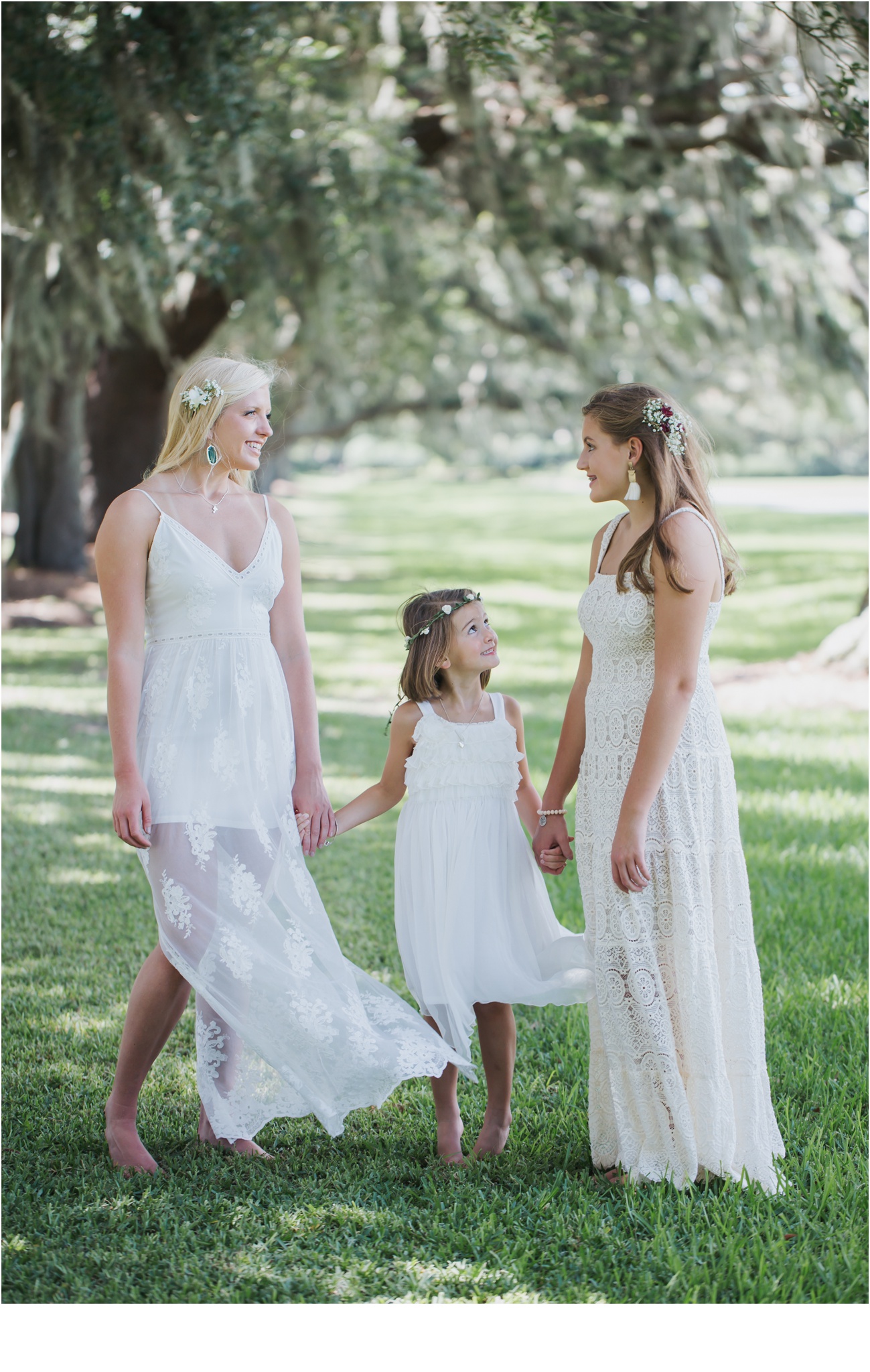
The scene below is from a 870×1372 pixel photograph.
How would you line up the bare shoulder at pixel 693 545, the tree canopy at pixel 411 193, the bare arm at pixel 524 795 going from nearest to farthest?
1. the bare shoulder at pixel 693 545
2. the bare arm at pixel 524 795
3. the tree canopy at pixel 411 193

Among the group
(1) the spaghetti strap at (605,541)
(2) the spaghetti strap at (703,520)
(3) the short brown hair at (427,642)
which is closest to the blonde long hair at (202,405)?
(3) the short brown hair at (427,642)

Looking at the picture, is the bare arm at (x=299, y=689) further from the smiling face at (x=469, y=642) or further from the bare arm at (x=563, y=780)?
the bare arm at (x=563, y=780)

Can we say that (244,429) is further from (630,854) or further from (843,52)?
(843,52)

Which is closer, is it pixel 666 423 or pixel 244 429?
pixel 666 423

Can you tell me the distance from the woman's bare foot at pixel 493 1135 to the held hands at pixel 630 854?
0.73 meters

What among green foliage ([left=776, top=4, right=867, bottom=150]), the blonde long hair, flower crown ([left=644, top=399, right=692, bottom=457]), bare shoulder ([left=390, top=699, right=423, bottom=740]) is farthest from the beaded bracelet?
green foliage ([left=776, top=4, right=867, bottom=150])

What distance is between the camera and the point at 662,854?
275 centimetres

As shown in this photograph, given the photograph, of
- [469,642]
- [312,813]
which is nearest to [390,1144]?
[312,813]

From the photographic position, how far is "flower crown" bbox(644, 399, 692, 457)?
2.73 m

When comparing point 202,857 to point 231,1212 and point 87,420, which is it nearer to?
point 231,1212

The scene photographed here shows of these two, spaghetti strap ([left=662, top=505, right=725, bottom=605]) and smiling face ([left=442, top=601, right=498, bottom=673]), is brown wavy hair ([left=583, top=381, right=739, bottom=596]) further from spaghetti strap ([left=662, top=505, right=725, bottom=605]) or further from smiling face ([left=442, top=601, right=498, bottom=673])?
smiling face ([left=442, top=601, right=498, bottom=673])

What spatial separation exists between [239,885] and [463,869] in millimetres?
538

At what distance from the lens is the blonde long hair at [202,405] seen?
2938 millimetres

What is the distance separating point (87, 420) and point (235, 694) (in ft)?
42.5
